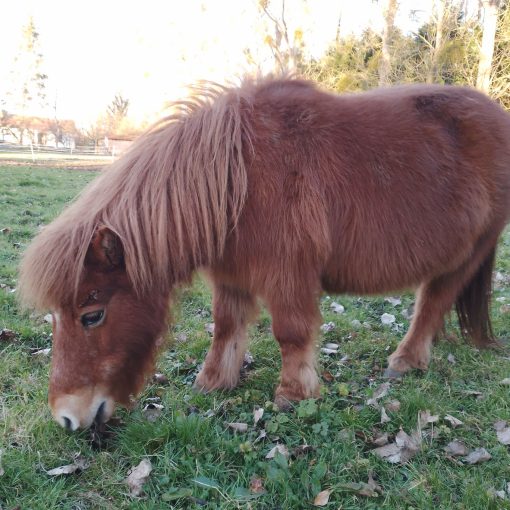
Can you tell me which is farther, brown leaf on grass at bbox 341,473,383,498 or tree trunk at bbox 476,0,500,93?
tree trunk at bbox 476,0,500,93

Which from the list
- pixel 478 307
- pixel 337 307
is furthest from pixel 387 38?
pixel 478 307

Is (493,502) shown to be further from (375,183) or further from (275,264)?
(375,183)

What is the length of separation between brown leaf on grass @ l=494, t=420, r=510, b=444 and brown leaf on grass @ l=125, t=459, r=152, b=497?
6.02 feet

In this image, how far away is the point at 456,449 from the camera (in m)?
2.38

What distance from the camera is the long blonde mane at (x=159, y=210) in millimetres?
2311

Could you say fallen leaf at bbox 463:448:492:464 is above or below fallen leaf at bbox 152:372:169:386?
above

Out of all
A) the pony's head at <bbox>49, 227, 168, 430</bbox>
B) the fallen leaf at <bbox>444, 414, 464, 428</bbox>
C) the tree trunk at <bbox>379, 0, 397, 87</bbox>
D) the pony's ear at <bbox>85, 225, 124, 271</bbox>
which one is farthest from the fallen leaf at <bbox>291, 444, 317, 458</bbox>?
the tree trunk at <bbox>379, 0, 397, 87</bbox>

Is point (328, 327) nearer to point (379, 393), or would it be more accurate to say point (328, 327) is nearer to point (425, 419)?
point (379, 393)

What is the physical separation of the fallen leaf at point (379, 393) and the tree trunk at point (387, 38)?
14.3m

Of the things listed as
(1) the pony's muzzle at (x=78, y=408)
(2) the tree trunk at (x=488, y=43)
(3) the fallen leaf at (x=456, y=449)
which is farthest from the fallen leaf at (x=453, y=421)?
(2) the tree trunk at (x=488, y=43)

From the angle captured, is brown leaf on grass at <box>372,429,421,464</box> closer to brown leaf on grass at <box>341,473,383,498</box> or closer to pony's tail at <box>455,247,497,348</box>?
brown leaf on grass at <box>341,473,383,498</box>

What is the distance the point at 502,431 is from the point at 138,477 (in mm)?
1951

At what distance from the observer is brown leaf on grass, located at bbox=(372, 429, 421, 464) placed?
2309 mm

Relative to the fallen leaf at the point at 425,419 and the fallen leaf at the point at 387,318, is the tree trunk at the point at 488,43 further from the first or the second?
the fallen leaf at the point at 425,419
